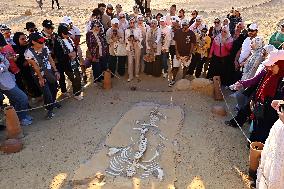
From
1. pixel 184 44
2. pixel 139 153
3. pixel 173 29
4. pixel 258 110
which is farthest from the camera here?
pixel 173 29

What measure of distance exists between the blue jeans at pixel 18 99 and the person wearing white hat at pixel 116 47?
265 cm

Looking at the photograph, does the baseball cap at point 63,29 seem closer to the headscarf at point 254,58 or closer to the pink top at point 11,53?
the pink top at point 11,53

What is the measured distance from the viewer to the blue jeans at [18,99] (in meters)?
7.09

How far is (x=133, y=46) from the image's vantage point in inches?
355

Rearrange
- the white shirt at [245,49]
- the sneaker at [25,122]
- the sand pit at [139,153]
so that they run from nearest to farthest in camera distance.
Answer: the sand pit at [139,153]
the sneaker at [25,122]
the white shirt at [245,49]

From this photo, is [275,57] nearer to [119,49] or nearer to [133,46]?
[133,46]

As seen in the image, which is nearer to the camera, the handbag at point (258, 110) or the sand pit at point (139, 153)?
the sand pit at point (139, 153)

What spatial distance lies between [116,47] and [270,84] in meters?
4.51

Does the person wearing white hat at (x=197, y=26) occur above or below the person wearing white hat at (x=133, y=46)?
above

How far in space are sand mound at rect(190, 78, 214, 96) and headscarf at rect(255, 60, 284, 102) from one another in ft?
9.17

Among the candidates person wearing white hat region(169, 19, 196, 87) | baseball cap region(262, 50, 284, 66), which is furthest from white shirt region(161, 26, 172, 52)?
baseball cap region(262, 50, 284, 66)

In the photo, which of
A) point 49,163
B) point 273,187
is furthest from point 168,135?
point 273,187

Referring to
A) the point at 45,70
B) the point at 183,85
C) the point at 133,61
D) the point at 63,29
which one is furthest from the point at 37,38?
the point at 183,85

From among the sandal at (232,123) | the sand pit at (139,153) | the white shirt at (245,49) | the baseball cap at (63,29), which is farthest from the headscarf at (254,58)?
the baseball cap at (63,29)
